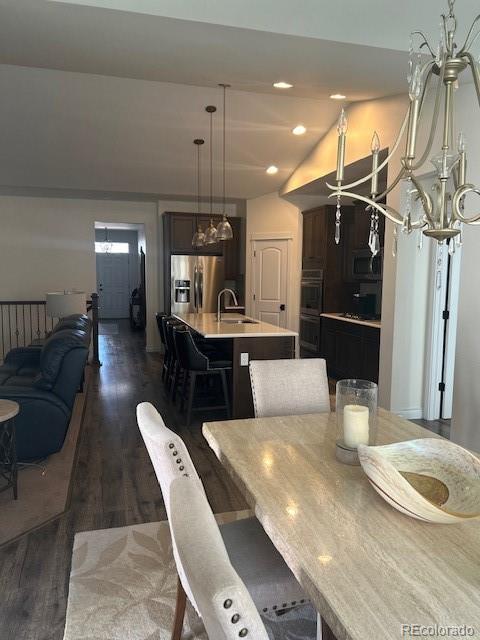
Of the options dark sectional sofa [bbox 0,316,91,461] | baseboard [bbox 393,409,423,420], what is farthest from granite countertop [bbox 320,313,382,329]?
dark sectional sofa [bbox 0,316,91,461]

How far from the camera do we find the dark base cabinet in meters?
5.27

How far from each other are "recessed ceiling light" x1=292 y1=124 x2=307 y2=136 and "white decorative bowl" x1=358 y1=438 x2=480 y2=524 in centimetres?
475

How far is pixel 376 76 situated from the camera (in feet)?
10.7

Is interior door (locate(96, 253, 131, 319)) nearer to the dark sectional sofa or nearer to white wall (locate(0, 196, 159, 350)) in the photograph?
white wall (locate(0, 196, 159, 350))

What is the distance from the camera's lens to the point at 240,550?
1559 millimetres

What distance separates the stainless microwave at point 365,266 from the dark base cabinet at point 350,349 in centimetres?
72

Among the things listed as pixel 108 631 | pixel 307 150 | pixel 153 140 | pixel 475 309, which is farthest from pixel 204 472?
pixel 307 150

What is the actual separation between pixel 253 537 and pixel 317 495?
403mm

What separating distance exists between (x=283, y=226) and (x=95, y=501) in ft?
18.4

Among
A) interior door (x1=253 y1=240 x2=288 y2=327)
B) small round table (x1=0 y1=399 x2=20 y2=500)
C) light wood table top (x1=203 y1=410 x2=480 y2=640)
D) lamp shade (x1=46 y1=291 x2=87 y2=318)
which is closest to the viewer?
light wood table top (x1=203 y1=410 x2=480 y2=640)

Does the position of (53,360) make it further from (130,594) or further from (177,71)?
(177,71)

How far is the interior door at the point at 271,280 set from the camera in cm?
759

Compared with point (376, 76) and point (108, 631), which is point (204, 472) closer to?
point (108, 631)

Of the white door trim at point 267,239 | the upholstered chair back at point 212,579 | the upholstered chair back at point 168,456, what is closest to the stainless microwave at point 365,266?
the white door trim at point 267,239
